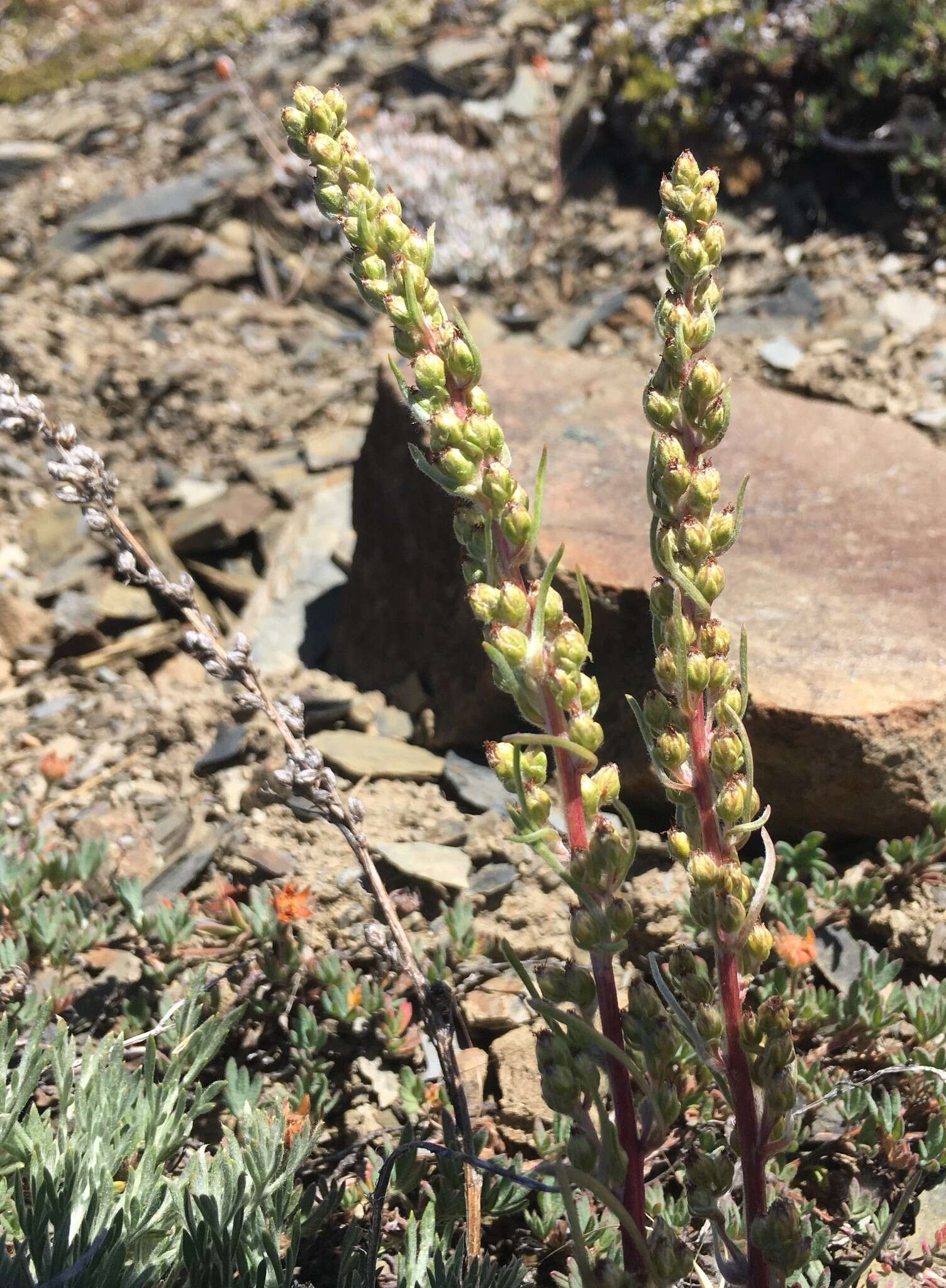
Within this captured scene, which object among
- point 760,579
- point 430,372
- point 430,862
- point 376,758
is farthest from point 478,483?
point 376,758

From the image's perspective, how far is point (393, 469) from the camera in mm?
4719

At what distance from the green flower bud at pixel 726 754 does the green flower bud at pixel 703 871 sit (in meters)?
0.11

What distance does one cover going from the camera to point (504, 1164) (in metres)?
2.83

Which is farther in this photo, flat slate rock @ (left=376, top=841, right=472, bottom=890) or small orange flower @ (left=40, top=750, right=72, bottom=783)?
small orange flower @ (left=40, top=750, right=72, bottom=783)

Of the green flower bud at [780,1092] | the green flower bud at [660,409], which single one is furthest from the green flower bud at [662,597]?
the green flower bud at [780,1092]

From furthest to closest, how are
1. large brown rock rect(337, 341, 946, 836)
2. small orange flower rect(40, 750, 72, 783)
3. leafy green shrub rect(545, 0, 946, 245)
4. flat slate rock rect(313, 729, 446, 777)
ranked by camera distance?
leafy green shrub rect(545, 0, 946, 245)
small orange flower rect(40, 750, 72, 783)
flat slate rock rect(313, 729, 446, 777)
large brown rock rect(337, 341, 946, 836)

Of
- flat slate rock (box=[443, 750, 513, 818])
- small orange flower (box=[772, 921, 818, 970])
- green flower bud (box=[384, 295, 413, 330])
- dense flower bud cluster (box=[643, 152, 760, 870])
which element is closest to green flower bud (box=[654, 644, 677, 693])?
dense flower bud cluster (box=[643, 152, 760, 870])

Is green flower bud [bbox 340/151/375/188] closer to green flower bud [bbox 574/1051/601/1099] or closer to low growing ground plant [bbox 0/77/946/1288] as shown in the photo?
low growing ground plant [bbox 0/77/946/1288]

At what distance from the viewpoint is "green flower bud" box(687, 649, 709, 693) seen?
1.59 m

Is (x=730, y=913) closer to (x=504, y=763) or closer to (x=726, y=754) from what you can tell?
(x=726, y=754)

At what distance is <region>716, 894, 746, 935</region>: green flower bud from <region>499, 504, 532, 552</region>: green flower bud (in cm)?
55

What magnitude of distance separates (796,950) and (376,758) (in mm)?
1705

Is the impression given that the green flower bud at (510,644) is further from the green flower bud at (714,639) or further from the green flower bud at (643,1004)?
the green flower bud at (643,1004)

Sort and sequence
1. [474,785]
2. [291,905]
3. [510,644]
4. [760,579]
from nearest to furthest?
[510,644] < [291,905] < [760,579] < [474,785]
